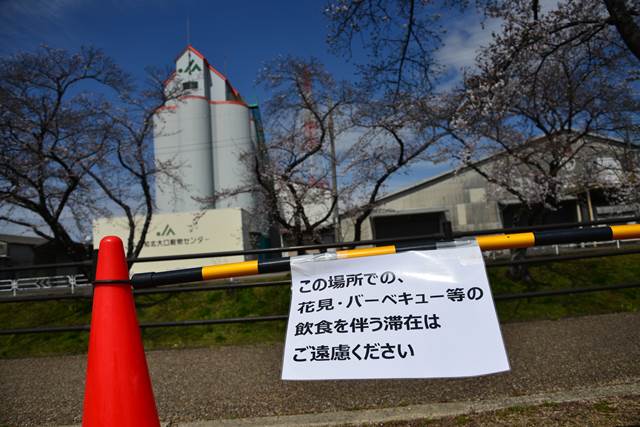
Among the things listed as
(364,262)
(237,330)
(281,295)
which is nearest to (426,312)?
Answer: (364,262)

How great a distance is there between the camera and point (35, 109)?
1007cm

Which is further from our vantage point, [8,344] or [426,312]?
[8,344]

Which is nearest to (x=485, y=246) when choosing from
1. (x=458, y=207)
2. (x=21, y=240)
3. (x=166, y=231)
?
(x=166, y=231)

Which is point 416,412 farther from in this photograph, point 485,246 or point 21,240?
point 21,240

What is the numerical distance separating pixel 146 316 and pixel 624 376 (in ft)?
28.1

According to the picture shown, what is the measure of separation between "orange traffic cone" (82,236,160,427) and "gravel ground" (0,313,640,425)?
1502 mm

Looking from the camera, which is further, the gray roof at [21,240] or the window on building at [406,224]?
the gray roof at [21,240]

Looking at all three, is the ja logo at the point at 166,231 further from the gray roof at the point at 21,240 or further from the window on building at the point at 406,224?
the gray roof at the point at 21,240

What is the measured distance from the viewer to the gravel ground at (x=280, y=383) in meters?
3.11

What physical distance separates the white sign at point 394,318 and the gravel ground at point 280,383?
1679 millimetres

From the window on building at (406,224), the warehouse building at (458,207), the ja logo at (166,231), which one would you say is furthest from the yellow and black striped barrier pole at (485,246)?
the window on building at (406,224)

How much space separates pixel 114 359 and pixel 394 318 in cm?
112

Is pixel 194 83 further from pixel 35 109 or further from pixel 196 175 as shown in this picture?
pixel 35 109

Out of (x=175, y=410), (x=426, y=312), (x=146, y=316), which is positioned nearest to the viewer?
(x=426, y=312)
